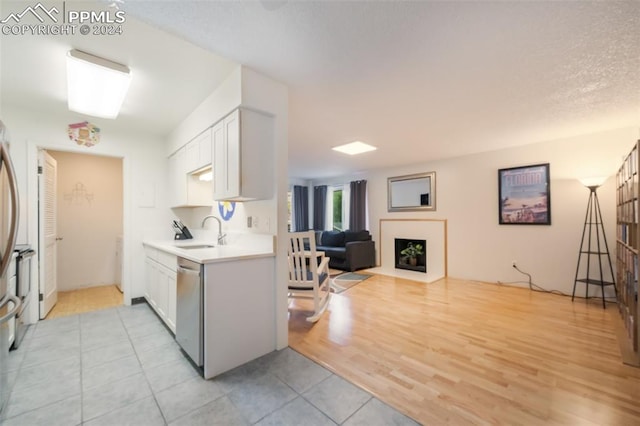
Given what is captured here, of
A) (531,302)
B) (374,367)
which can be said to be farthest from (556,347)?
(374,367)

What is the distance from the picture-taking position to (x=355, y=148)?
13.9 feet

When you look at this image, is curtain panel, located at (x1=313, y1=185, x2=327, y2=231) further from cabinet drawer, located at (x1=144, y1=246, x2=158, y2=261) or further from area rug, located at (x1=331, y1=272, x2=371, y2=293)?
cabinet drawer, located at (x1=144, y1=246, x2=158, y2=261)

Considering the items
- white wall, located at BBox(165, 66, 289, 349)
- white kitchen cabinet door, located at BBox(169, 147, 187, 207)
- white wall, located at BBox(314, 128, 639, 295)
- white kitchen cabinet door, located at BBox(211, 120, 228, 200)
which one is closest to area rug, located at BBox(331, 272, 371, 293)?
white wall, located at BBox(314, 128, 639, 295)

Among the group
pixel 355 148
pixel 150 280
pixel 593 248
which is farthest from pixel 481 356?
pixel 150 280

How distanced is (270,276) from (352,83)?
182 centimetres

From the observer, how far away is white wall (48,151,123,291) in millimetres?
4016

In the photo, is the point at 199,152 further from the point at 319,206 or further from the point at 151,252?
the point at 319,206

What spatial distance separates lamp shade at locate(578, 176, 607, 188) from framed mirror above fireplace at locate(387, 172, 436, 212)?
2.15 metres

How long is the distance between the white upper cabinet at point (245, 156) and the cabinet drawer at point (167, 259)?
73 centimetres

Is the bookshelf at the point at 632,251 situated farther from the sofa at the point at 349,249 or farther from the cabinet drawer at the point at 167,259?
the cabinet drawer at the point at 167,259

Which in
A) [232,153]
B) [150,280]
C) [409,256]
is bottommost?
[409,256]

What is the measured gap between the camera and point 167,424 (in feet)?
4.63

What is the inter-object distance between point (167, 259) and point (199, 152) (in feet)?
3.85

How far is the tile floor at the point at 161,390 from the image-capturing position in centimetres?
146
